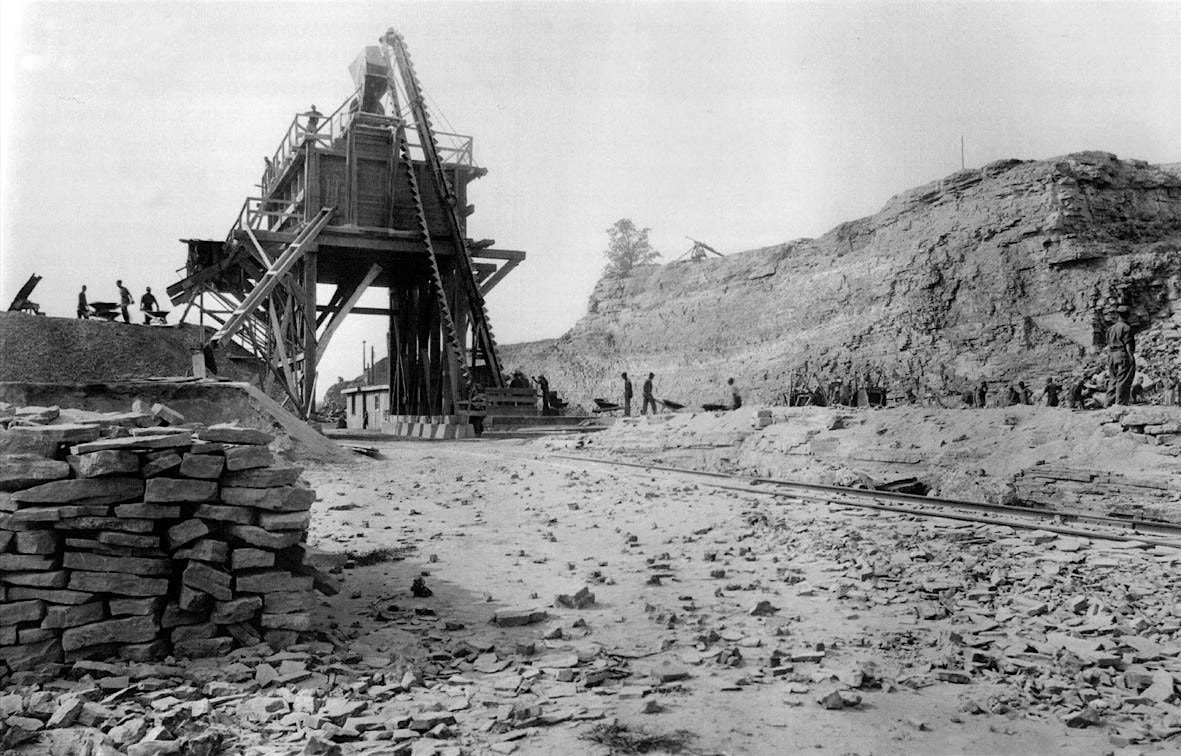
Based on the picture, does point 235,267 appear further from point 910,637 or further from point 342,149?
point 910,637

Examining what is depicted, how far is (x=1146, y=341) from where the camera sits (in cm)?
2572

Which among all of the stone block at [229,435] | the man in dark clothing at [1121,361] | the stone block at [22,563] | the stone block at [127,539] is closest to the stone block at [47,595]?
the stone block at [22,563]

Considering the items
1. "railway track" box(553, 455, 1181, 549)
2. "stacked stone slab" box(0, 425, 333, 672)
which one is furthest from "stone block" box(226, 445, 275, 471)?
"railway track" box(553, 455, 1181, 549)

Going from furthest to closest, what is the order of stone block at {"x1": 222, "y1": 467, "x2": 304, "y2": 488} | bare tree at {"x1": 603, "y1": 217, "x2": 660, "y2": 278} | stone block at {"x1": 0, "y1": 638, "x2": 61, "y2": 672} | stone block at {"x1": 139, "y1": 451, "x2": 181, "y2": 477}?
1. bare tree at {"x1": 603, "y1": 217, "x2": 660, "y2": 278}
2. stone block at {"x1": 222, "y1": 467, "x2": 304, "y2": 488}
3. stone block at {"x1": 139, "y1": 451, "x2": 181, "y2": 477}
4. stone block at {"x1": 0, "y1": 638, "x2": 61, "y2": 672}

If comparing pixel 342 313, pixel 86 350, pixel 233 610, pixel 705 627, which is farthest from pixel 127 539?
pixel 86 350

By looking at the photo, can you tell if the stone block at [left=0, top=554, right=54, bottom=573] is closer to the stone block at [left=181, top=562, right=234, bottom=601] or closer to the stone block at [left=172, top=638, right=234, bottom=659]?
the stone block at [left=181, top=562, right=234, bottom=601]

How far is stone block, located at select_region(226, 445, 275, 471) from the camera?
16.8ft

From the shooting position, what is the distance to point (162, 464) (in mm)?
4934

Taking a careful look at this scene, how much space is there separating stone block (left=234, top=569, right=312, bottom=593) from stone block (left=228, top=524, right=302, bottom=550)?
0.58 ft

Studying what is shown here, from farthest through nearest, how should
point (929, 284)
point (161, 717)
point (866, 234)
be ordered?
point (866, 234) < point (929, 284) < point (161, 717)

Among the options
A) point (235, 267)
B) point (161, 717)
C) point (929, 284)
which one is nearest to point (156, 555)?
point (161, 717)

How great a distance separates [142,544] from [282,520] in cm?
79

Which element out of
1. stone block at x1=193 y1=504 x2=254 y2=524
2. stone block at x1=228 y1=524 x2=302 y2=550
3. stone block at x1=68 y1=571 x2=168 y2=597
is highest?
stone block at x1=193 y1=504 x2=254 y2=524

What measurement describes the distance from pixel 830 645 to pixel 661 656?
1062 mm
